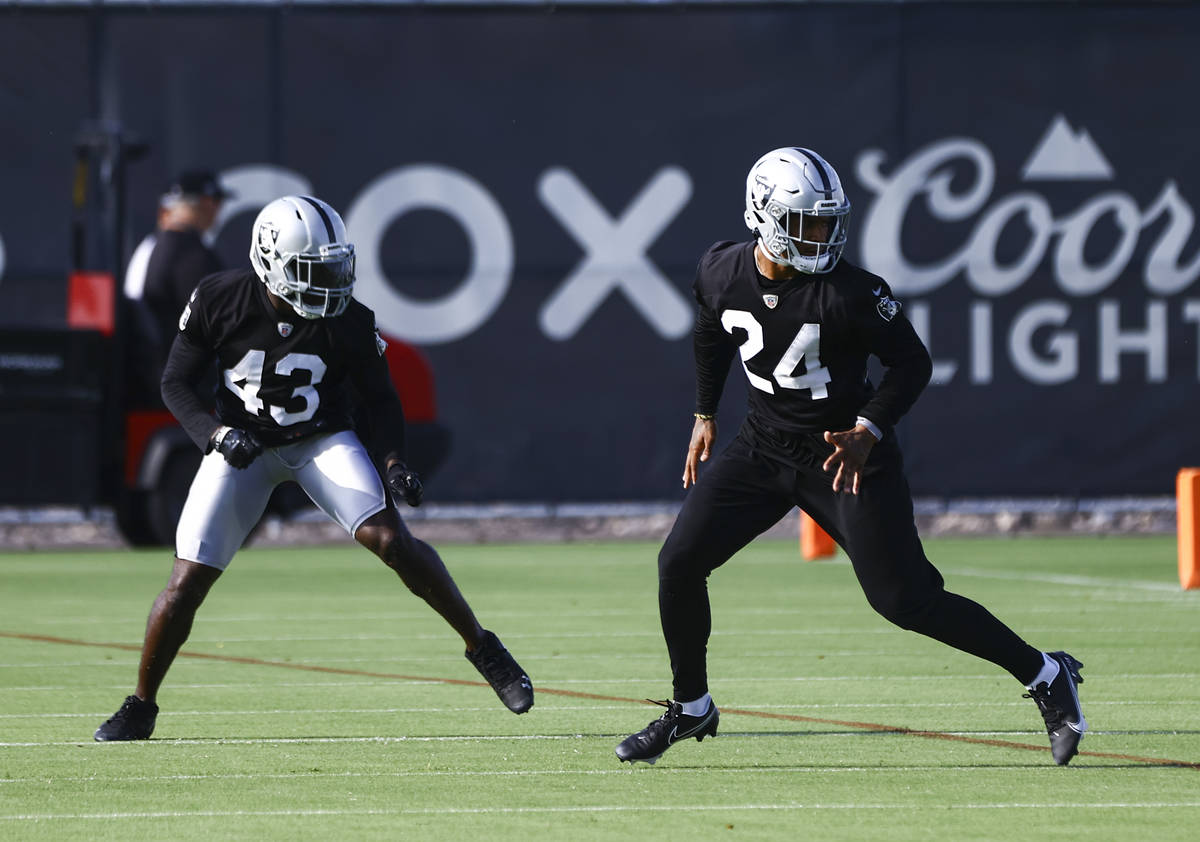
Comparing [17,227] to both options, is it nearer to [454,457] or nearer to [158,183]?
[158,183]

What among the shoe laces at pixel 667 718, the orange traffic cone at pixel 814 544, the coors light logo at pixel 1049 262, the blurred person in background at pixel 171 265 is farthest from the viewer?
the coors light logo at pixel 1049 262

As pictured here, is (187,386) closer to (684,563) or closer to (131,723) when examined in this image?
(131,723)

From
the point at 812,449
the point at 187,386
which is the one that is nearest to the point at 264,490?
the point at 187,386

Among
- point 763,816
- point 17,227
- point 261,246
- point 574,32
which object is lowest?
point 17,227

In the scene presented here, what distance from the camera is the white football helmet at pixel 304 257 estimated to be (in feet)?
26.4

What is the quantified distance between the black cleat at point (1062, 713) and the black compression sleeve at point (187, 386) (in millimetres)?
3127

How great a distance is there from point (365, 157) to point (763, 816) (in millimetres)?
14256

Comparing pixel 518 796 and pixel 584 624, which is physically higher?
pixel 518 796

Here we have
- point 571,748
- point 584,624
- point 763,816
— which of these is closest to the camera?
point 763,816

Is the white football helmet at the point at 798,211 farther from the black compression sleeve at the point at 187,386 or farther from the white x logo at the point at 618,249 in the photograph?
the white x logo at the point at 618,249

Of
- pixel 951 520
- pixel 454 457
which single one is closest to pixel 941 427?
pixel 951 520

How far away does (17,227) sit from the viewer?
64.2 feet

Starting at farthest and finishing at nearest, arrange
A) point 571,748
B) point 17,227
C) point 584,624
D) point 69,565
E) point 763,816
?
point 17,227
point 69,565
point 584,624
point 571,748
point 763,816

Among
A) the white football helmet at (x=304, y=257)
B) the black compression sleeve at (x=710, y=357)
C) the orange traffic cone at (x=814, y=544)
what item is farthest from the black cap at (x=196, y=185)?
the black compression sleeve at (x=710, y=357)
